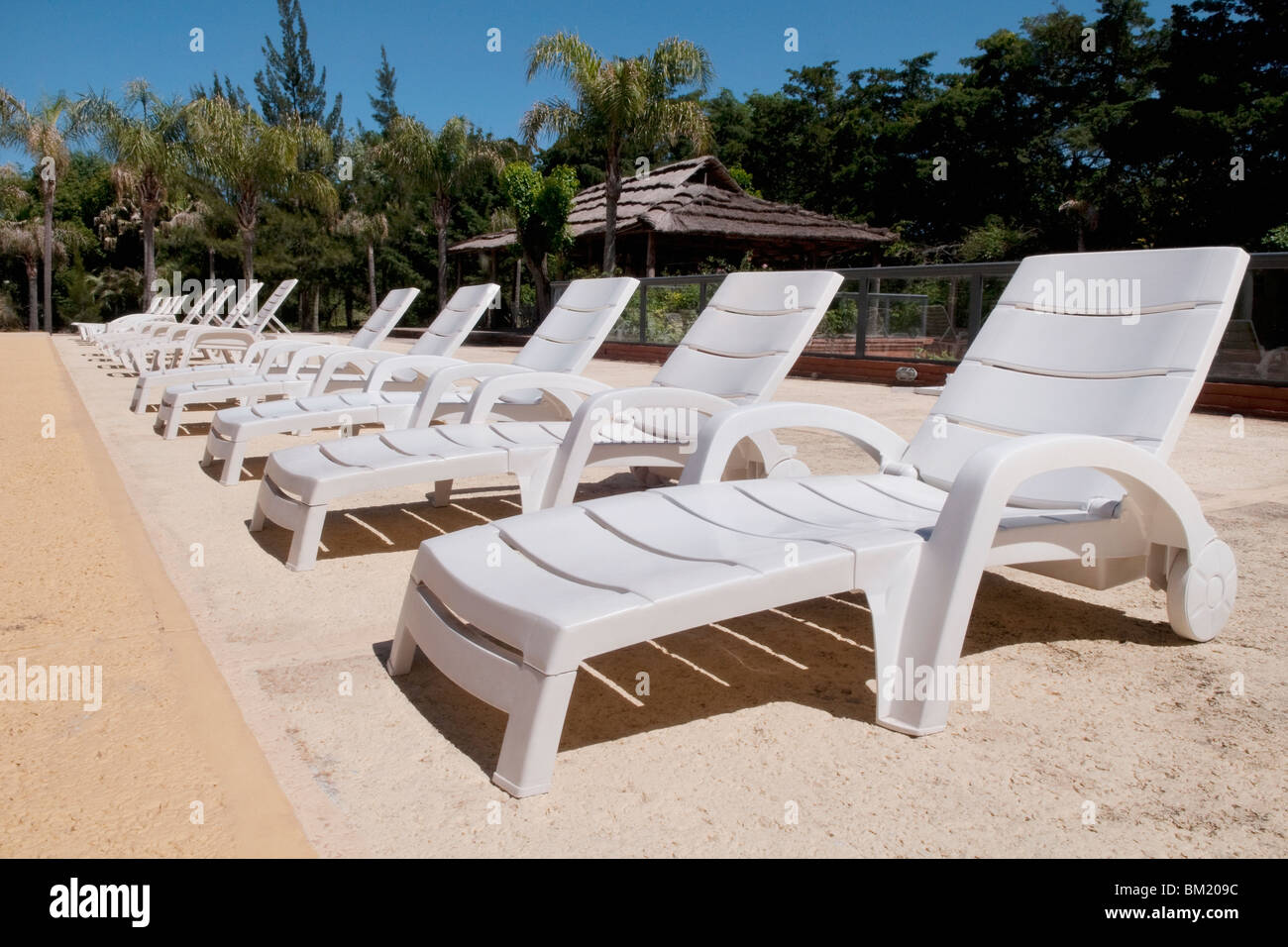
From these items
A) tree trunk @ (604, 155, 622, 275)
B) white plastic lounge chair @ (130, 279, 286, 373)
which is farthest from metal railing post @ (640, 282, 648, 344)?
white plastic lounge chair @ (130, 279, 286, 373)

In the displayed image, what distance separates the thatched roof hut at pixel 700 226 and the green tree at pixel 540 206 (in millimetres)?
509

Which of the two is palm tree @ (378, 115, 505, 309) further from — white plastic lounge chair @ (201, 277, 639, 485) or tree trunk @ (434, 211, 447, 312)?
white plastic lounge chair @ (201, 277, 639, 485)

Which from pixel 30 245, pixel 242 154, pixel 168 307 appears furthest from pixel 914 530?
pixel 30 245

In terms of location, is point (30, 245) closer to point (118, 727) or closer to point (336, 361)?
point (336, 361)

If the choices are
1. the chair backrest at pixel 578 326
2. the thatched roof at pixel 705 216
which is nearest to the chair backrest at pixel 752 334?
the chair backrest at pixel 578 326

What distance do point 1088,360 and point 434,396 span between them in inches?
114

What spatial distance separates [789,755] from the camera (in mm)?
2016

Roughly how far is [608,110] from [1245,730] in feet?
61.4

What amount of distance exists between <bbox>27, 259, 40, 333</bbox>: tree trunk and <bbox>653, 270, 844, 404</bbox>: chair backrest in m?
31.9

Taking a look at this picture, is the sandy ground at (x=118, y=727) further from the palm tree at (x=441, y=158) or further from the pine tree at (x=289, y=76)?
the pine tree at (x=289, y=76)

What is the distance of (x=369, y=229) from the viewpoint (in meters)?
32.3

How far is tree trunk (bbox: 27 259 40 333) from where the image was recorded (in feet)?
99.7
